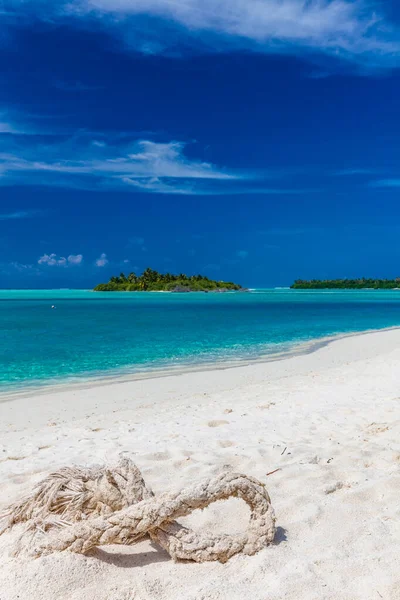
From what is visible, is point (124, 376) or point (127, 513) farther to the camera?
point (124, 376)

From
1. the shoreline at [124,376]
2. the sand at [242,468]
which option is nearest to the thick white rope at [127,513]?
the sand at [242,468]

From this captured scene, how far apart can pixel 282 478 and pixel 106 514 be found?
7.44ft

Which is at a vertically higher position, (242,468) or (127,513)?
(127,513)

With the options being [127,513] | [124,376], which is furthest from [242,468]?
[124,376]

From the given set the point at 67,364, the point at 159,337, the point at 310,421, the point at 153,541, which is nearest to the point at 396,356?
the point at 310,421

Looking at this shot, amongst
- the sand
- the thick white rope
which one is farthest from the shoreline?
the thick white rope

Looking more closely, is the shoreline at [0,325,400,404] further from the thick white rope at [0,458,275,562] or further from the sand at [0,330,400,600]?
the thick white rope at [0,458,275,562]

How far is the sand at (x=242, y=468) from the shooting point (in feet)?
11.2

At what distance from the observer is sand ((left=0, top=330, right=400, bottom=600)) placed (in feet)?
11.2

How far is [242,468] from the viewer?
588 cm

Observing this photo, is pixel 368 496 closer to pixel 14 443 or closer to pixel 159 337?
pixel 14 443

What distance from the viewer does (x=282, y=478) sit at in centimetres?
537

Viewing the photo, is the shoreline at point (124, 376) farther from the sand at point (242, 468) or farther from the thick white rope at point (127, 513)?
the thick white rope at point (127, 513)

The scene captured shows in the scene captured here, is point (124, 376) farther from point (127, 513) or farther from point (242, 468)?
point (127, 513)
